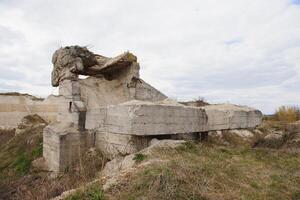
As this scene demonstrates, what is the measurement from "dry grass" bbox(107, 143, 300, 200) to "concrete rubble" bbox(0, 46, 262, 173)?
877mm

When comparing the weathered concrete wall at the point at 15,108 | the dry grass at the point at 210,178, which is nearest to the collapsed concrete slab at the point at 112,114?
the dry grass at the point at 210,178

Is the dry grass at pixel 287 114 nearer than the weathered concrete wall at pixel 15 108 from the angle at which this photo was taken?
No

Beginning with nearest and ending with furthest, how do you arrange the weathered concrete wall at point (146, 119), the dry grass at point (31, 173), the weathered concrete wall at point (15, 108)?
the dry grass at point (31, 173), the weathered concrete wall at point (146, 119), the weathered concrete wall at point (15, 108)

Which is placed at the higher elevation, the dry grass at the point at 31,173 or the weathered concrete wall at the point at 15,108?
the weathered concrete wall at the point at 15,108

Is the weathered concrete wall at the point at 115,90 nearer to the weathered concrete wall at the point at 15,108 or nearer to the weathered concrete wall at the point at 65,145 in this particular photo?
the weathered concrete wall at the point at 65,145

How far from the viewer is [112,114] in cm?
686

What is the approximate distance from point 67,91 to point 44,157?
6.16 feet

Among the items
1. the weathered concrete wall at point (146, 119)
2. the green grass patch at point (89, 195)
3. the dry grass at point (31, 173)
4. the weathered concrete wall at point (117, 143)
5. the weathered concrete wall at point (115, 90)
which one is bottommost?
the dry grass at point (31, 173)

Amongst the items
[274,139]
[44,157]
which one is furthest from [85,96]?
[274,139]

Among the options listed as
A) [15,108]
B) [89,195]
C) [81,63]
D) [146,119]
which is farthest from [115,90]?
[15,108]

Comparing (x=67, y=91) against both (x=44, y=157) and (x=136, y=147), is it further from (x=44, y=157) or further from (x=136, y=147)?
(x=136, y=147)

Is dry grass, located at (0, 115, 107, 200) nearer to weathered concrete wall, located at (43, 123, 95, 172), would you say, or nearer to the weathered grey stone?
weathered concrete wall, located at (43, 123, 95, 172)

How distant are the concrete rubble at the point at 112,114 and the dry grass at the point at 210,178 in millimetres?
877

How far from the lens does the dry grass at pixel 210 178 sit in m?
3.84
